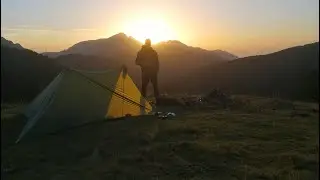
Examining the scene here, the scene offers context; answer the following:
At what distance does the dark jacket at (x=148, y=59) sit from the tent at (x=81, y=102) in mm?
3909

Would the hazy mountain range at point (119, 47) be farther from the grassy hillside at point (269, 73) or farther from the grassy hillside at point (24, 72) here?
the grassy hillside at point (24, 72)

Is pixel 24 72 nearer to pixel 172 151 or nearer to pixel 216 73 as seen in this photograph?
pixel 216 73

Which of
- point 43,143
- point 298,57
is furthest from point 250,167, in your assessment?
point 298,57

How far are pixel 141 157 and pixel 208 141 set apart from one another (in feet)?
5.63

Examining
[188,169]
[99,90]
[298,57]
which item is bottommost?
[188,169]

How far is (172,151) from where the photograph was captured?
7.80m

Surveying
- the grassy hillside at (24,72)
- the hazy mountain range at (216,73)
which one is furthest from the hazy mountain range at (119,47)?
the grassy hillside at (24,72)

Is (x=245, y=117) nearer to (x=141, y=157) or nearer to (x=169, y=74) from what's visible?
(x=141, y=157)

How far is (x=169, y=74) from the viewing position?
72438 millimetres

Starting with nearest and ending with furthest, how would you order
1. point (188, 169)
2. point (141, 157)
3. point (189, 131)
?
1. point (188, 169)
2. point (141, 157)
3. point (189, 131)

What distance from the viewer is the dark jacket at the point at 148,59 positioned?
52.1 ft

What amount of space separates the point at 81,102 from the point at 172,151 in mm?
3193

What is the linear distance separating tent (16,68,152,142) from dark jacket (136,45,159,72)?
3.91 meters

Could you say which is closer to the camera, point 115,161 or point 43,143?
point 115,161
